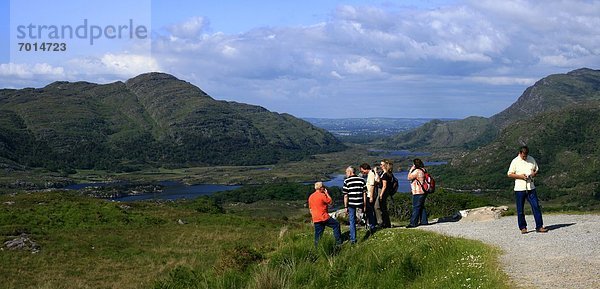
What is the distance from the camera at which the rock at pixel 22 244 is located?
31086mm

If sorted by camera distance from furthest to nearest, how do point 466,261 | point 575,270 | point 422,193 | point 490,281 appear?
point 422,193 < point 466,261 < point 575,270 < point 490,281

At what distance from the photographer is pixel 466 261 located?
13359 millimetres

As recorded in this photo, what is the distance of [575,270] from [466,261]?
250cm

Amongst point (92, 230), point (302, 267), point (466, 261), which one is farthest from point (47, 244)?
point (466, 261)

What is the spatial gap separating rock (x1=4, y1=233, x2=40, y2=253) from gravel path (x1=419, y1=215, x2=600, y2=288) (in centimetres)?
2333

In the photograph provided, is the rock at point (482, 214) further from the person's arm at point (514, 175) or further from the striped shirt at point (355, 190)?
the striped shirt at point (355, 190)

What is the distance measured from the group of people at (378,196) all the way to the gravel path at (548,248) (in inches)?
41.8

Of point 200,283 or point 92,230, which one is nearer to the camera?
point 200,283

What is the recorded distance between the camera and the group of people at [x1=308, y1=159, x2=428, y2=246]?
1833cm

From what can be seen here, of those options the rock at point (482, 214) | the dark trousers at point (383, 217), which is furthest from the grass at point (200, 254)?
the rock at point (482, 214)

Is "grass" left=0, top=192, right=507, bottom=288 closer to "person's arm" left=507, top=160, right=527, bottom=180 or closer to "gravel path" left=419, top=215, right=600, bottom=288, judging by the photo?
"gravel path" left=419, top=215, right=600, bottom=288

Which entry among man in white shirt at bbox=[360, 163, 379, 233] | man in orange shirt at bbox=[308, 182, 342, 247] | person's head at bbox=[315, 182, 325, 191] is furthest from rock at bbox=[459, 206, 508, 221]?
person's head at bbox=[315, 182, 325, 191]

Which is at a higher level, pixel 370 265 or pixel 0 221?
pixel 370 265

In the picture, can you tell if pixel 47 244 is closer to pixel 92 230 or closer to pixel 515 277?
pixel 92 230
